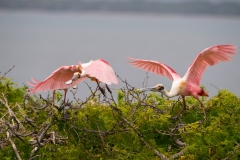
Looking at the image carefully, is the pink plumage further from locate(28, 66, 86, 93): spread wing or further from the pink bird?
the pink bird

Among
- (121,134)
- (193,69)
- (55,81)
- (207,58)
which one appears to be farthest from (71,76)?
(121,134)

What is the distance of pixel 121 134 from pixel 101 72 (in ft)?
2.83

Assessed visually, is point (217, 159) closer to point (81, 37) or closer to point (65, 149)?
point (65, 149)

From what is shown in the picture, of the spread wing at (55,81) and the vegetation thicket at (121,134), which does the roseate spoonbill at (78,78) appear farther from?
the vegetation thicket at (121,134)

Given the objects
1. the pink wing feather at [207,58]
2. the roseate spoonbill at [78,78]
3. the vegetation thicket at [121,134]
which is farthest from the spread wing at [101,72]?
the pink wing feather at [207,58]

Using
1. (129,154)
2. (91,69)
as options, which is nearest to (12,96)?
(91,69)

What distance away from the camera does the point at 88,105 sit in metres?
5.50

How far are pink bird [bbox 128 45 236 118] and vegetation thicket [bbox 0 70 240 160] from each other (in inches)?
30.3

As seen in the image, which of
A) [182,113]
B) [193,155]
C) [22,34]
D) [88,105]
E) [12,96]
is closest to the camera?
[193,155]

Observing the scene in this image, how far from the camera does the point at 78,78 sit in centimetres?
618

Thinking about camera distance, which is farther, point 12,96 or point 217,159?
point 12,96

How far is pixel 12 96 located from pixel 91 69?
56.6 inches

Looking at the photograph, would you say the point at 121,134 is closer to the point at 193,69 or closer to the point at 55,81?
the point at 55,81

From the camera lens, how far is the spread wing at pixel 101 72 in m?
5.92
